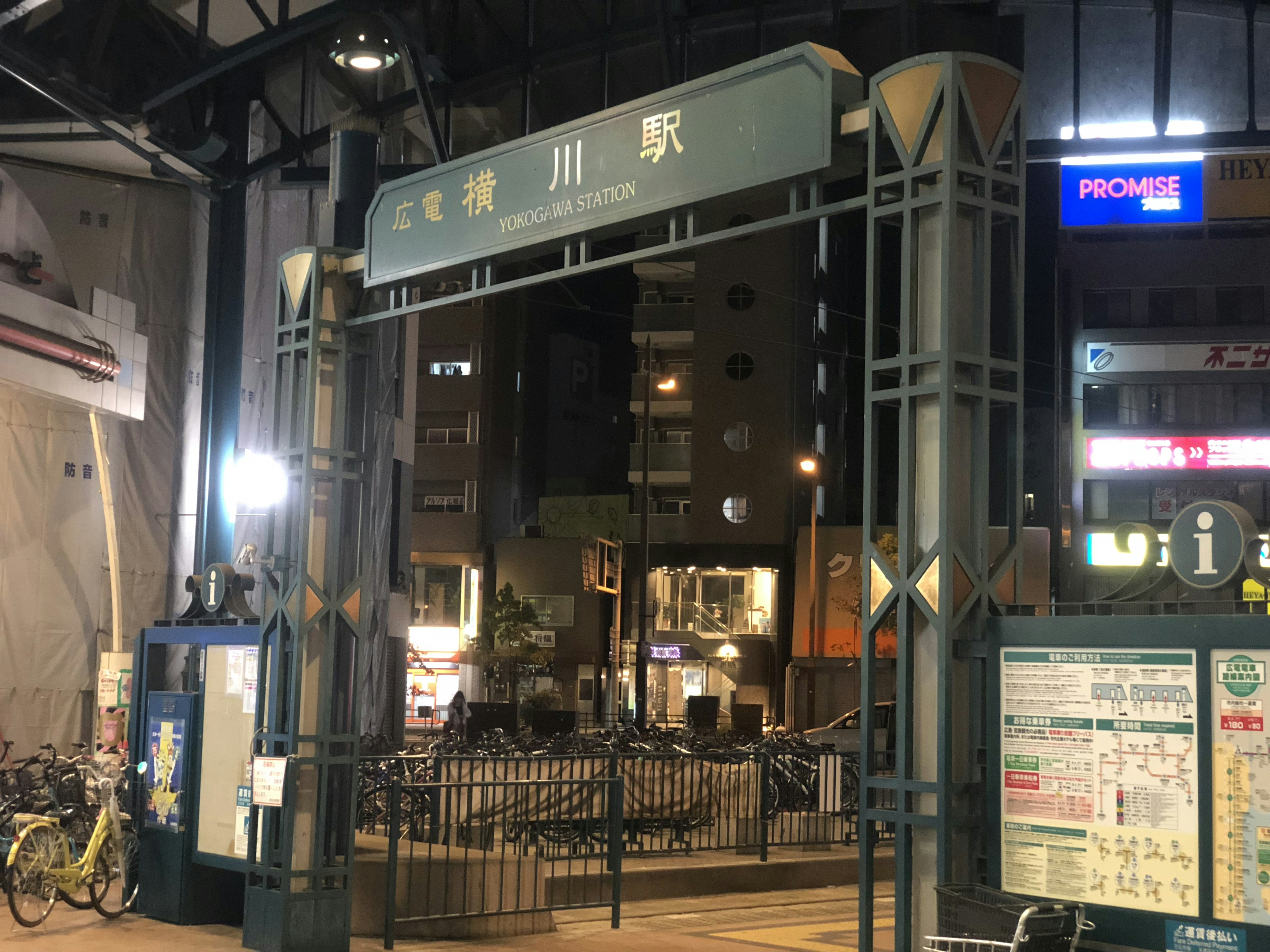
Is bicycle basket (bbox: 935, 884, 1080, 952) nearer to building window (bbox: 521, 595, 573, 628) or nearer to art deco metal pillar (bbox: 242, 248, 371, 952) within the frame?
art deco metal pillar (bbox: 242, 248, 371, 952)

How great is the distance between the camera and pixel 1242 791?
6117mm

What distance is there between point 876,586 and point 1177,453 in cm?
4256

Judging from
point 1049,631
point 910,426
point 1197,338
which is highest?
point 1197,338

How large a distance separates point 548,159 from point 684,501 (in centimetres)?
5238

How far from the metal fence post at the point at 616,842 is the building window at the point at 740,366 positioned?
4572 cm

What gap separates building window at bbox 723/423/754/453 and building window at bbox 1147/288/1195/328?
16131 millimetres

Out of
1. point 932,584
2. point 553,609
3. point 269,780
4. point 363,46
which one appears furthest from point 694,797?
point 553,609

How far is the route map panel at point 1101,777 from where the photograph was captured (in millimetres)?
6320

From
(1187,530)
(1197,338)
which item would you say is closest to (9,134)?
(1187,530)

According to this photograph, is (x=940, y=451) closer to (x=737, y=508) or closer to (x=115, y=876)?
(x=115, y=876)

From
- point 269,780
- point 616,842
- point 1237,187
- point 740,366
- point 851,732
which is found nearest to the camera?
point 269,780

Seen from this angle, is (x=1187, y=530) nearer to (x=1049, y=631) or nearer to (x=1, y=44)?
(x=1049, y=631)

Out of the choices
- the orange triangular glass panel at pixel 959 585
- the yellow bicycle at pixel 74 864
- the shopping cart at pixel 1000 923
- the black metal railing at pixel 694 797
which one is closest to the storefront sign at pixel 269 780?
the yellow bicycle at pixel 74 864

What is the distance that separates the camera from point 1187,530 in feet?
21.3
